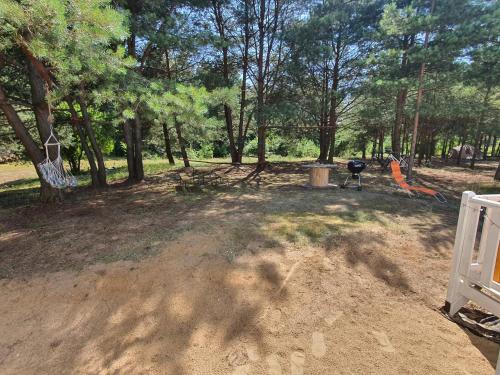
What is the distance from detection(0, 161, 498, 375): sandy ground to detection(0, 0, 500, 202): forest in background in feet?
7.08

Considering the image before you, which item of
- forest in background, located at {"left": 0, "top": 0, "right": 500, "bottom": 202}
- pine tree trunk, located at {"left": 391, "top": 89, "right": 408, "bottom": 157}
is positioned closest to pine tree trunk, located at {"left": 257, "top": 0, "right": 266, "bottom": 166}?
forest in background, located at {"left": 0, "top": 0, "right": 500, "bottom": 202}

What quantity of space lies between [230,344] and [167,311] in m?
0.67

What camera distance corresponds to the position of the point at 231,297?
266 centimetres

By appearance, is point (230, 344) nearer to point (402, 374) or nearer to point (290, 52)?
point (402, 374)

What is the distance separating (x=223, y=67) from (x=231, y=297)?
10.4 metres

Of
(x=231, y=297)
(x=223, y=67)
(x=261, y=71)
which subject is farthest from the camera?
(x=223, y=67)

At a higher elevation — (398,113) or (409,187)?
(398,113)

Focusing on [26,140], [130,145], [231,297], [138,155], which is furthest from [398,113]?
[26,140]

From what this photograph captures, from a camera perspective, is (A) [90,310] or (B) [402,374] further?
(A) [90,310]

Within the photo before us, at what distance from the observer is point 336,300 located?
2.63 m

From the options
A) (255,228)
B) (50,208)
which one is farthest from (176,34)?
(255,228)

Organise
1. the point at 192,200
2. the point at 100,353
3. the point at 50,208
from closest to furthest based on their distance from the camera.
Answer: the point at 100,353 < the point at 50,208 < the point at 192,200

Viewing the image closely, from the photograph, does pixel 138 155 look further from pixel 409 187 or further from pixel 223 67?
pixel 409 187

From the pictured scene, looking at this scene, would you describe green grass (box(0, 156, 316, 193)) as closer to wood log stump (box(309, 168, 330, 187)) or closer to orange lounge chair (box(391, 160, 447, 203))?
wood log stump (box(309, 168, 330, 187))
